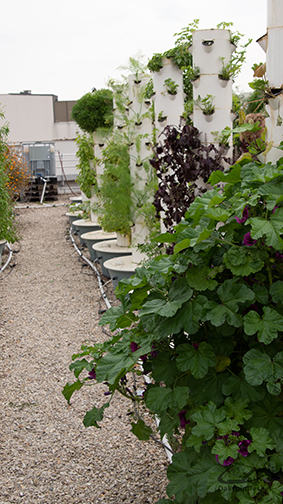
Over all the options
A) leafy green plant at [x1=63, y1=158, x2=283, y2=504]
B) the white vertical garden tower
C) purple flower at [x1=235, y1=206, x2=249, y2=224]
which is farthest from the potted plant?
purple flower at [x1=235, y1=206, x2=249, y2=224]

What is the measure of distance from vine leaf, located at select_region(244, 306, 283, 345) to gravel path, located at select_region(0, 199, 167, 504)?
52.4 inches

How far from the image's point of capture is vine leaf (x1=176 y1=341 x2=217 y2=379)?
125 cm

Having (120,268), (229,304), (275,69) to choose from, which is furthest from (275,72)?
(120,268)

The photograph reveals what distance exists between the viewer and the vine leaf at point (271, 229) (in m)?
1.15

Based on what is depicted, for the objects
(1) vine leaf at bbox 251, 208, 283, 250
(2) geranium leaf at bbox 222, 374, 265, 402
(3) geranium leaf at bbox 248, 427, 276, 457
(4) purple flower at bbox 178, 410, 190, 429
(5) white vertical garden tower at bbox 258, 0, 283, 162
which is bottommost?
(4) purple flower at bbox 178, 410, 190, 429

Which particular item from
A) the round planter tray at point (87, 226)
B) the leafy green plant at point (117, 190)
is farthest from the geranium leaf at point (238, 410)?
the round planter tray at point (87, 226)

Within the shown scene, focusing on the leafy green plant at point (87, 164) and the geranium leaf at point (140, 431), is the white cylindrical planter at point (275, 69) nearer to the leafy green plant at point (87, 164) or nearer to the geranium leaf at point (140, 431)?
the geranium leaf at point (140, 431)

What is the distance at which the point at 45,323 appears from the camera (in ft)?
16.1

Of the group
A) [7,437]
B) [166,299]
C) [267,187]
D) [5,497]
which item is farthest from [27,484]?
[267,187]

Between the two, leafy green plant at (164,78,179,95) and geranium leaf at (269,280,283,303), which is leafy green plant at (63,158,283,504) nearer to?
geranium leaf at (269,280,283,303)

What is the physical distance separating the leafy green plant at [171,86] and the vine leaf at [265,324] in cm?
278

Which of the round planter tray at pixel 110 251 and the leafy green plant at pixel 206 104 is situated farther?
the round planter tray at pixel 110 251

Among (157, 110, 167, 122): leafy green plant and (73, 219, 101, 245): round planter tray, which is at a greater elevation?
(157, 110, 167, 122): leafy green plant

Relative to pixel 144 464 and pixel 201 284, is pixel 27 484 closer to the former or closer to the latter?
pixel 144 464
